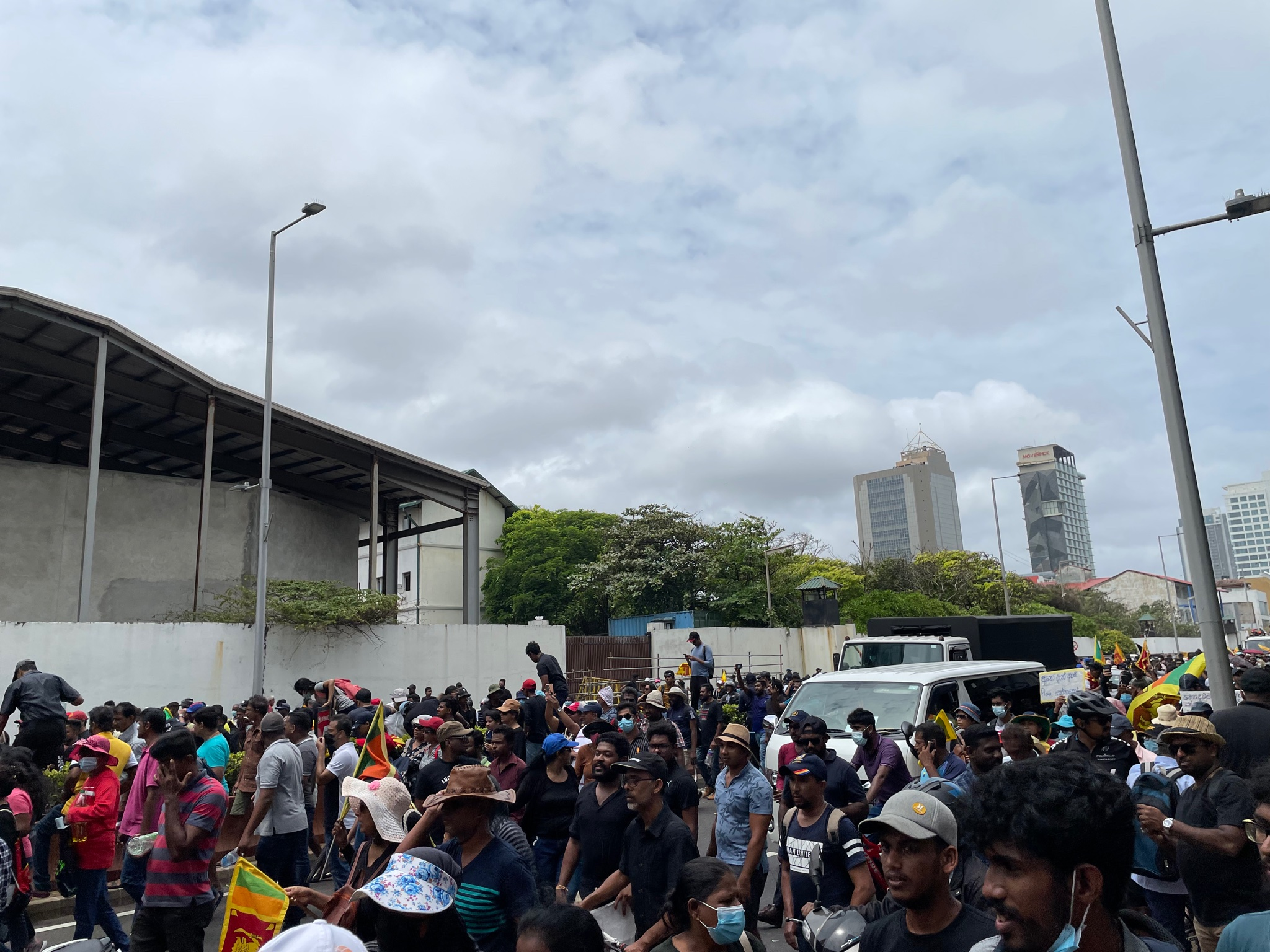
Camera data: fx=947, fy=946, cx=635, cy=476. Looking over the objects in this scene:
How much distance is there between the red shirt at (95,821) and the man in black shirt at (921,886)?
5.71m

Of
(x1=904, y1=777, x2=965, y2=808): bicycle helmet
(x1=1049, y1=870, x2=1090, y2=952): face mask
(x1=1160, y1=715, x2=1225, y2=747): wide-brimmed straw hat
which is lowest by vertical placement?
(x1=1049, y1=870, x2=1090, y2=952): face mask

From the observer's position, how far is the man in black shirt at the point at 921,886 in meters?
2.74

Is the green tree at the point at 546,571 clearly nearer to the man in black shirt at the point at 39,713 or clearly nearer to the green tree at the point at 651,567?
the green tree at the point at 651,567

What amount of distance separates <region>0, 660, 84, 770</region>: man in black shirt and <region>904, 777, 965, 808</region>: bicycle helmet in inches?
399

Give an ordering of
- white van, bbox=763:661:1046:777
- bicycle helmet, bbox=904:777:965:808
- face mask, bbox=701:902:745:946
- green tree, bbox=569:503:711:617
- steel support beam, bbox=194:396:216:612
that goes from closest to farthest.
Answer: face mask, bbox=701:902:745:946, bicycle helmet, bbox=904:777:965:808, white van, bbox=763:661:1046:777, steel support beam, bbox=194:396:216:612, green tree, bbox=569:503:711:617

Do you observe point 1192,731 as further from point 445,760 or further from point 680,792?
point 445,760

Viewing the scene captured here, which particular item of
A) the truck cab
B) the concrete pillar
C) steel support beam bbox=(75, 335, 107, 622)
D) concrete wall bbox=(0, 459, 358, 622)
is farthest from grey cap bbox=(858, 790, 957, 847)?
concrete wall bbox=(0, 459, 358, 622)

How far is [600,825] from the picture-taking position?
539 cm

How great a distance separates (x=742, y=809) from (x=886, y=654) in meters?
10.5

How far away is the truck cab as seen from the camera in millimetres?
15195

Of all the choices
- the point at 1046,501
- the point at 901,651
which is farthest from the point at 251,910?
the point at 1046,501

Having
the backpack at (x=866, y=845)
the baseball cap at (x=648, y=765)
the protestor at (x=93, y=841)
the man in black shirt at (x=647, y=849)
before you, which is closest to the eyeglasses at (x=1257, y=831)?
the backpack at (x=866, y=845)

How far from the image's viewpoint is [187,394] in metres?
25.0

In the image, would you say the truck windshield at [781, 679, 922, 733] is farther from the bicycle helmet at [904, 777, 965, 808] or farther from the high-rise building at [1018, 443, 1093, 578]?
the high-rise building at [1018, 443, 1093, 578]
